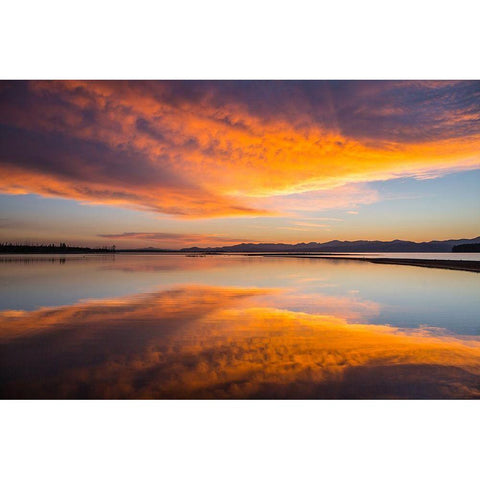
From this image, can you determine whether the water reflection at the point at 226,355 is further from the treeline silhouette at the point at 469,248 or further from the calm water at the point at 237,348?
the treeline silhouette at the point at 469,248

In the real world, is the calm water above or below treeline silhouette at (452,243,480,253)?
below

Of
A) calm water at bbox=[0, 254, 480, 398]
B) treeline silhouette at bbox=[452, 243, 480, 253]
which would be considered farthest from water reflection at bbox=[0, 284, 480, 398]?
treeline silhouette at bbox=[452, 243, 480, 253]

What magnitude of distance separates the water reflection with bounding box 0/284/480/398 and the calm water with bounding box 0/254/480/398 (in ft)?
0.07

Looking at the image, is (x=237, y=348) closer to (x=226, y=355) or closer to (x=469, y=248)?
(x=226, y=355)

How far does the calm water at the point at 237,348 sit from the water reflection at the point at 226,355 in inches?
0.9

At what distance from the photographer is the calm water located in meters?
5.82

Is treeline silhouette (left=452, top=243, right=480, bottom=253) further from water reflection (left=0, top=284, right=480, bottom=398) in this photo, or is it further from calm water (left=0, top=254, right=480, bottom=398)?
water reflection (left=0, top=284, right=480, bottom=398)

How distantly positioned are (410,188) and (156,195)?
826 inches

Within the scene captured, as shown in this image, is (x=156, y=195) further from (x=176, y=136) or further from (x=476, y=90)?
(x=476, y=90)

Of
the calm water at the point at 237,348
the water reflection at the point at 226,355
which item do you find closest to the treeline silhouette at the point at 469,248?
the calm water at the point at 237,348

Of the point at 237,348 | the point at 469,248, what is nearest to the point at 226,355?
the point at 237,348

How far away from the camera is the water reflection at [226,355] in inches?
227

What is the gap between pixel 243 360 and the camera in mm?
6980

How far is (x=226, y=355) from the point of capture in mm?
7227
